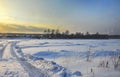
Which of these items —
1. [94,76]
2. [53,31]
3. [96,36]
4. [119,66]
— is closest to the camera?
[94,76]

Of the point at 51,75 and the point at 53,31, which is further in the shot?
the point at 53,31

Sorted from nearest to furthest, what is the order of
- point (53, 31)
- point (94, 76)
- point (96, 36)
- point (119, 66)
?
point (94, 76) → point (119, 66) → point (96, 36) → point (53, 31)

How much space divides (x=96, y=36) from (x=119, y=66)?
104882mm

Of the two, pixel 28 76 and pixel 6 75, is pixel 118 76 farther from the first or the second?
pixel 6 75

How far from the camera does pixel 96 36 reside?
114 metres

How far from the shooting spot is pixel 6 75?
8.30 meters

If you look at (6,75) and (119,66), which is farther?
(119,66)

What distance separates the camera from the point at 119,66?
33.7ft

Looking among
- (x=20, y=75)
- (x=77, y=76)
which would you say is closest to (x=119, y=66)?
(x=77, y=76)

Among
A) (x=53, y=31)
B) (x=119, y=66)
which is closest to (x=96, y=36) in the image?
(x=53, y=31)

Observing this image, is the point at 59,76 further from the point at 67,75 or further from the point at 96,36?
the point at 96,36

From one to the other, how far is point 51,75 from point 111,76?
2.25 metres

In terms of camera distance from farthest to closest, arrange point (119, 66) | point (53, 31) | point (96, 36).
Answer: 1. point (53, 31)
2. point (96, 36)
3. point (119, 66)

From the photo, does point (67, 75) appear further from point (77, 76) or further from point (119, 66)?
point (119, 66)
